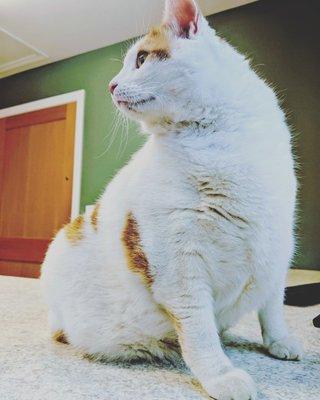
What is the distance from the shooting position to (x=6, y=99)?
4.14 m

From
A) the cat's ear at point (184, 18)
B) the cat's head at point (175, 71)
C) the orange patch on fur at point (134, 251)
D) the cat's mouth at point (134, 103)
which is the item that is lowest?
the orange patch on fur at point (134, 251)

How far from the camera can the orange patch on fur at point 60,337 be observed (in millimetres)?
1001

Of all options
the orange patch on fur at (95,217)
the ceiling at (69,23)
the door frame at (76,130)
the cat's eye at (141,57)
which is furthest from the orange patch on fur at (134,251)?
the door frame at (76,130)

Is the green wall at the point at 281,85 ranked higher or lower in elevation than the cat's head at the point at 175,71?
higher

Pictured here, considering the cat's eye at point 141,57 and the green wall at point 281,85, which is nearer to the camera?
the cat's eye at point 141,57

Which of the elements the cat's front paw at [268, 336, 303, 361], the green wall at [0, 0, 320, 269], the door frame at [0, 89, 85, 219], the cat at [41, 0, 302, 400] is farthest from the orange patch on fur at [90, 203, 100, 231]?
the door frame at [0, 89, 85, 219]

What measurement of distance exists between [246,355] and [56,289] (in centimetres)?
48

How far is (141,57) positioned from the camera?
0.88 m

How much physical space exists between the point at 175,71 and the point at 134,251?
1.24 feet

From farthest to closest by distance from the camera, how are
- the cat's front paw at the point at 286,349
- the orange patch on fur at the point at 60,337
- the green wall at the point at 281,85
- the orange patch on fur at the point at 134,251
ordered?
the green wall at the point at 281,85, the orange patch on fur at the point at 60,337, the cat's front paw at the point at 286,349, the orange patch on fur at the point at 134,251

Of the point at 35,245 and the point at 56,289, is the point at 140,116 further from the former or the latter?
the point at 35,245

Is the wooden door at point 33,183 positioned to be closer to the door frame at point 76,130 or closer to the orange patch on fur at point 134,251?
the door frame at point 76,130

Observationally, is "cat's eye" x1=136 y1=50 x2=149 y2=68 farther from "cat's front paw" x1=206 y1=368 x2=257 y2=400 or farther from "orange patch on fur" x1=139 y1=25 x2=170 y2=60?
"cat's front paw" x1=206 y1=368 x2=257 y2=400

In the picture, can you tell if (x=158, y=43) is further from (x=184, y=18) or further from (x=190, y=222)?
(x=190, y=222)
